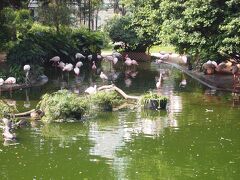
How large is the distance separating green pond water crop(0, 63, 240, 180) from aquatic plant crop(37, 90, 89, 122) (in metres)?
0.35

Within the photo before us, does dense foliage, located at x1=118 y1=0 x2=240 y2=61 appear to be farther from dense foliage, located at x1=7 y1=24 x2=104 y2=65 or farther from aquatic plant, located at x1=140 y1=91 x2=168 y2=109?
dense foliage, located at x1=7 y1=24 x2=104 y2=65

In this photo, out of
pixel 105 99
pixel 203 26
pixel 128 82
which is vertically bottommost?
pixel 128 82

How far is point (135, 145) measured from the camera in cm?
1272

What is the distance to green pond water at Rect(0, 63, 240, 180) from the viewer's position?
35.2ft

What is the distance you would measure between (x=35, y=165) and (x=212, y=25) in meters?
10.7

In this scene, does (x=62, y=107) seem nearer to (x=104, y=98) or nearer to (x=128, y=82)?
(x=104, y=98)

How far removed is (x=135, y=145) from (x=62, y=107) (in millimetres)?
3114

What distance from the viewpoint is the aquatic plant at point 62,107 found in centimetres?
1503

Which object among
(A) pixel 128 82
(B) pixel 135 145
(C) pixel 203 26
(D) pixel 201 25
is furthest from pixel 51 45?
(B) pixel 135 145

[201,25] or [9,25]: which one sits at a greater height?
[201,25]

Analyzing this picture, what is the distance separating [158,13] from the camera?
23625 mm

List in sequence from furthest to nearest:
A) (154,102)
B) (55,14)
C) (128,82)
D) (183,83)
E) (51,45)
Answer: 1. (55,14)
2. (51,45)
3. (128,82)
4. (183,83)
5. (154,102)

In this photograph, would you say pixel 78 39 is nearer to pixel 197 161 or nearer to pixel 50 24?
pixel 50 24

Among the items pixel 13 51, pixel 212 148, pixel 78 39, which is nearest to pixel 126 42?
pixel 78 39
